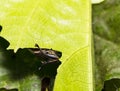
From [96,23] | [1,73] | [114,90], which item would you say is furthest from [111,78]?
[1,73]

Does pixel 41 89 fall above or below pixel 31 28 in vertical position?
below

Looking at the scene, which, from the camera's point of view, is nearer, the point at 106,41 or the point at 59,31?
the point at 59,31

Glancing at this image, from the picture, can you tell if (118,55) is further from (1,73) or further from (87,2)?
(1,73)
